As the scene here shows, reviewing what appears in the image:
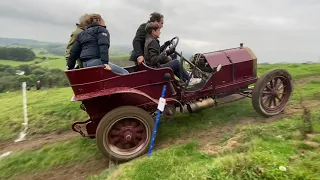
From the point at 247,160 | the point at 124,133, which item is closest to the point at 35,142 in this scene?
the point at 124,133

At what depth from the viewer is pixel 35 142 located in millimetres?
6996

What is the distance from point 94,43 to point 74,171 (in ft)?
7.57

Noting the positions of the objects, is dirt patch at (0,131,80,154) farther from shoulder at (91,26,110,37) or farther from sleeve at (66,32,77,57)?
shoulder at (91,26,110,37)

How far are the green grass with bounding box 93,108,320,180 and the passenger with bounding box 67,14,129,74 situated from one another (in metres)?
1.91

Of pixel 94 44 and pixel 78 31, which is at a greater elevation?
pixel 78 31

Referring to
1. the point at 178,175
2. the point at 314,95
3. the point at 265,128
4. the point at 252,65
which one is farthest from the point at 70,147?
A: the point at 314,95

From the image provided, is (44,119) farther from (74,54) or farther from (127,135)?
(127,135)

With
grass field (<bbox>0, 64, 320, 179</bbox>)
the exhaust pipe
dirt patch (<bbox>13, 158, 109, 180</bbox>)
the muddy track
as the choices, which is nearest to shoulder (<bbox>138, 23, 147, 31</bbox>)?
the exhaust pipe

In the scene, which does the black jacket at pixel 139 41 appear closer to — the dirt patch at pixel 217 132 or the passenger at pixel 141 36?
the passenger at pixel 141 36

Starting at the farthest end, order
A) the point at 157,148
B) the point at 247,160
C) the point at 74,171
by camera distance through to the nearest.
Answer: the point at 157,148, the point at 74,171, the point at 247,160

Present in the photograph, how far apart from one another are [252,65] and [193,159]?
326cm

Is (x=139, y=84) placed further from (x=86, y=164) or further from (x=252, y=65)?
(x=252, y=65)

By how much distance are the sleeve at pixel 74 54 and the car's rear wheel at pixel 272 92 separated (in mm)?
3556

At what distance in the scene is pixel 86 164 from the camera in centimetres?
535
